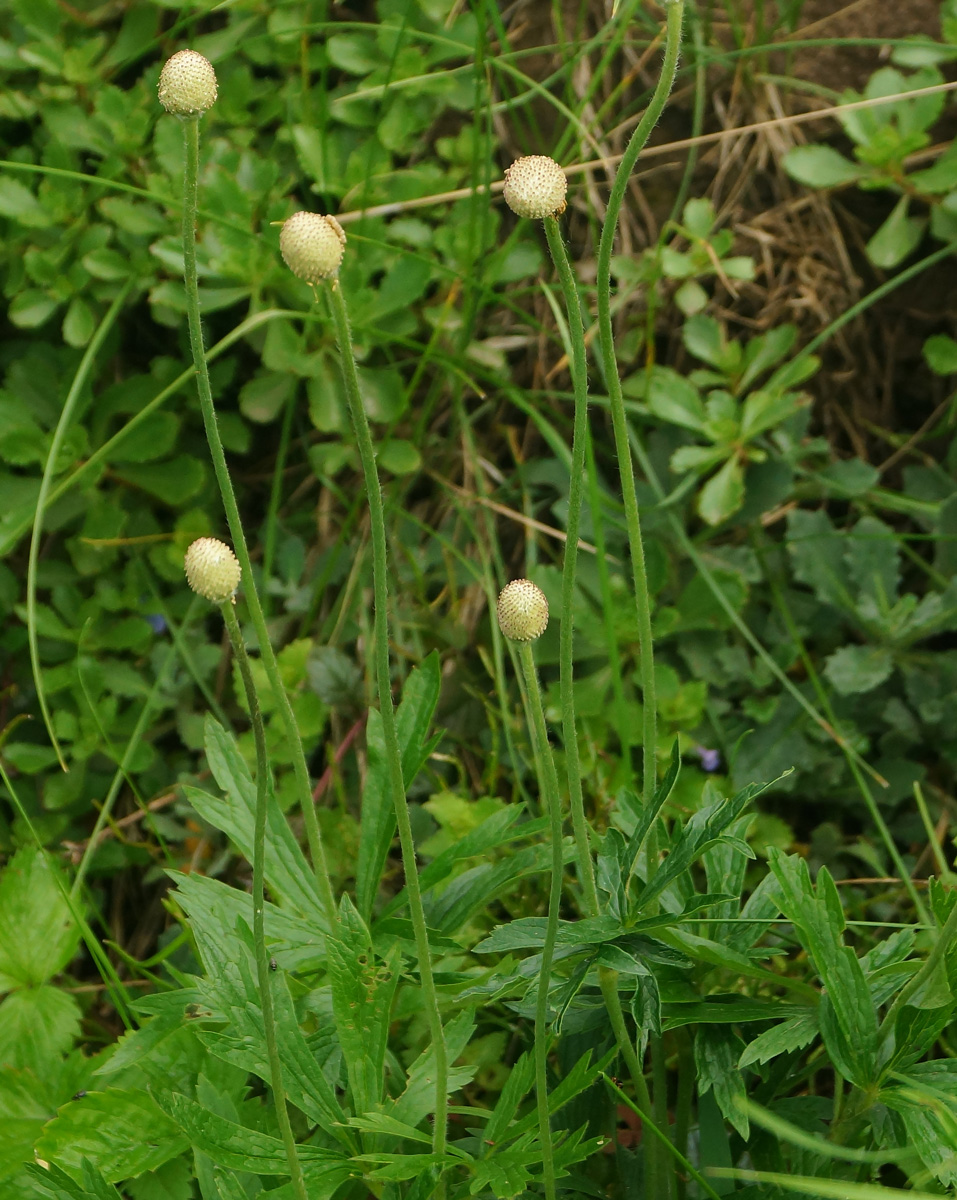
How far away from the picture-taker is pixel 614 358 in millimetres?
967

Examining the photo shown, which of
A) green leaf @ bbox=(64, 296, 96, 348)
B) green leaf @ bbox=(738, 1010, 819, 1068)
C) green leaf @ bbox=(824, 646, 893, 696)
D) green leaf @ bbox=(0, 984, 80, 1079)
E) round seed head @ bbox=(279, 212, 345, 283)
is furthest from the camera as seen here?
green leaf @ bbox=(64, 296, 96, 348)

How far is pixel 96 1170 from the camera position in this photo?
100 cm

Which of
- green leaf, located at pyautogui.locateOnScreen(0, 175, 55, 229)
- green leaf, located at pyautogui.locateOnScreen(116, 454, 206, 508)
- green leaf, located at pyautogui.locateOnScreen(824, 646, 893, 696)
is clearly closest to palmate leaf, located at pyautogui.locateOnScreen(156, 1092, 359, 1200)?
green leaf, located at pyautogui.locateOnScreen(824, 646, 893, 696)

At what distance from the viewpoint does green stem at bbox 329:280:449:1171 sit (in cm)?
71

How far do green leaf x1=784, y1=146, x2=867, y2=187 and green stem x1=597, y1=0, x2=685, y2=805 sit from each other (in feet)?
3.39

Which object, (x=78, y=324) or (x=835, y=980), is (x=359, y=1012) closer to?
(x=835, y=980)

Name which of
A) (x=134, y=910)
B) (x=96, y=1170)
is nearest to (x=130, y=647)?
(x=134, y=910)

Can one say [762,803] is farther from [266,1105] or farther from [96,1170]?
[96,1170]

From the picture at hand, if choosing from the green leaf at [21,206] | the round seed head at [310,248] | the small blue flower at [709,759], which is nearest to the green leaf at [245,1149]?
the round seed head at [310,248]

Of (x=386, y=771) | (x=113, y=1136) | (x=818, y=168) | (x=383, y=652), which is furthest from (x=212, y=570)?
(x=818, y=168)

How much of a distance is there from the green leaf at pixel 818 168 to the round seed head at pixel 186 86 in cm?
139

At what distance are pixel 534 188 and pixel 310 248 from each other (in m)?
0.18

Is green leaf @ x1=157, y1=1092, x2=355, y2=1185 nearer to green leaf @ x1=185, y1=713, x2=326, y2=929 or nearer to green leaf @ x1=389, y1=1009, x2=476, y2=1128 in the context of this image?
green leaf @ x1=389, y1=1009, x2=476, y2=1128

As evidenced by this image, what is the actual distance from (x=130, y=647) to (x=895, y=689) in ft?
4.09
